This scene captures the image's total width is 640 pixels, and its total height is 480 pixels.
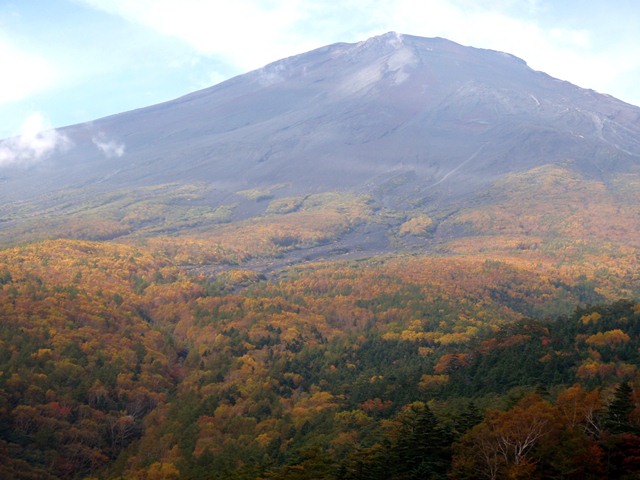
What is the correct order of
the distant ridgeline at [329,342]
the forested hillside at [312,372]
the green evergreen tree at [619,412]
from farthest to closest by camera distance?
the distant ridgeline at [329,342], the forested hillside at [312,372], the green evergreen tree at [619,412]

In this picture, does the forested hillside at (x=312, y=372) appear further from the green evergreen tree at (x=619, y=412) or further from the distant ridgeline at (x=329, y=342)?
the distant ridgeline at (x=329, y=342)

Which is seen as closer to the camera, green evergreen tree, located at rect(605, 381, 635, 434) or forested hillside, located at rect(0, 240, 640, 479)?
green evergreen tree, located at rect(605, 381, 635, 434)

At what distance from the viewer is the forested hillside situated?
31.2 m

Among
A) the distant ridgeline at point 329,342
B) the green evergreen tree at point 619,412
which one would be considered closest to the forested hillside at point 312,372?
the green evergreen tree at point 619,412

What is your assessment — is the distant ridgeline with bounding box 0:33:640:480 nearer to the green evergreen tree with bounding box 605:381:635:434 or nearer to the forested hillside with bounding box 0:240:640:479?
the green evergreen tree with bounding box 605:381:635:434

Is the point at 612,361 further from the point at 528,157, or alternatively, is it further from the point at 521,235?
the point at 528,157

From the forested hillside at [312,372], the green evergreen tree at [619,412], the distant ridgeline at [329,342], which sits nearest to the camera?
the green evergreen tree at [619,412]

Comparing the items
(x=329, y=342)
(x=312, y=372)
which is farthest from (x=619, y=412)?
(x=329, y=342)

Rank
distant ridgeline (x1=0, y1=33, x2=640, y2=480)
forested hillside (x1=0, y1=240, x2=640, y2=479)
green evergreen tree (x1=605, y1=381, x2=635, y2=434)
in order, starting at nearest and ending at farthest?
green evergreen tree (x1=605, y1=381, x2=635, y2=434) < forested hillside (x1=0, y1=240, x2=640, y2=479) < distant ridgeline (x1=0, y1=33, x2=640, y2=480)

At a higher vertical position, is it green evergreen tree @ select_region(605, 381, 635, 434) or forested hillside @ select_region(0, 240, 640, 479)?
green evergreen tree @ select_region(605, 381, 635, 434)

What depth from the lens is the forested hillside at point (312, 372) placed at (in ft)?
102

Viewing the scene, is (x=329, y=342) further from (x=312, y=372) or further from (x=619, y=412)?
(x=619, y=412)

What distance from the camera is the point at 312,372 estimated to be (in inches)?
2768

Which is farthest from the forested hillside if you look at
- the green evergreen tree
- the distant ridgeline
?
the distant ridgeline
